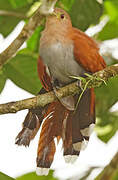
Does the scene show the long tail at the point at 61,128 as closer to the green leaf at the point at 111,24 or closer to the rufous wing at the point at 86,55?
the rufous wing at the point at 86,55

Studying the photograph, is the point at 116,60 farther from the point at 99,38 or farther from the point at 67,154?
the point at 67,154

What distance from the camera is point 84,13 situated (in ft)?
12.1

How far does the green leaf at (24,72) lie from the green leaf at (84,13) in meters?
0.49

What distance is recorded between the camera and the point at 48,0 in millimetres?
2508

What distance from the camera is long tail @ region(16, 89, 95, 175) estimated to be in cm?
333

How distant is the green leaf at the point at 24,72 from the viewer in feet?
11.7

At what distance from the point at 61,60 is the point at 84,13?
68cm

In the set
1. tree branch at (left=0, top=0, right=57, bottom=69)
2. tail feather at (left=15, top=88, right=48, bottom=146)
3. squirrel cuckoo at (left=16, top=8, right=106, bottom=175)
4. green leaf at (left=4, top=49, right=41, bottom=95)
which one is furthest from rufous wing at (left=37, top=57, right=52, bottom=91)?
tree branch at (left=0, top=0, right=57, bottom=69)

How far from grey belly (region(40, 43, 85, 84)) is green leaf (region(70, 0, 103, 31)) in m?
0.60

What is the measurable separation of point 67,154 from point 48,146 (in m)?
0.21

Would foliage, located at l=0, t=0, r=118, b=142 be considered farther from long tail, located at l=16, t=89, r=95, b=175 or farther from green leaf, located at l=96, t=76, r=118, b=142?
long tail, located at l=16, t=89, r=95, b=175

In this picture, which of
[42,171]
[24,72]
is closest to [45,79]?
[24,72]

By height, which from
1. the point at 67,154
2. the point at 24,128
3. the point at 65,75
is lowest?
the point at 67,154

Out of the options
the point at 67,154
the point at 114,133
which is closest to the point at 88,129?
the point at 67,154
